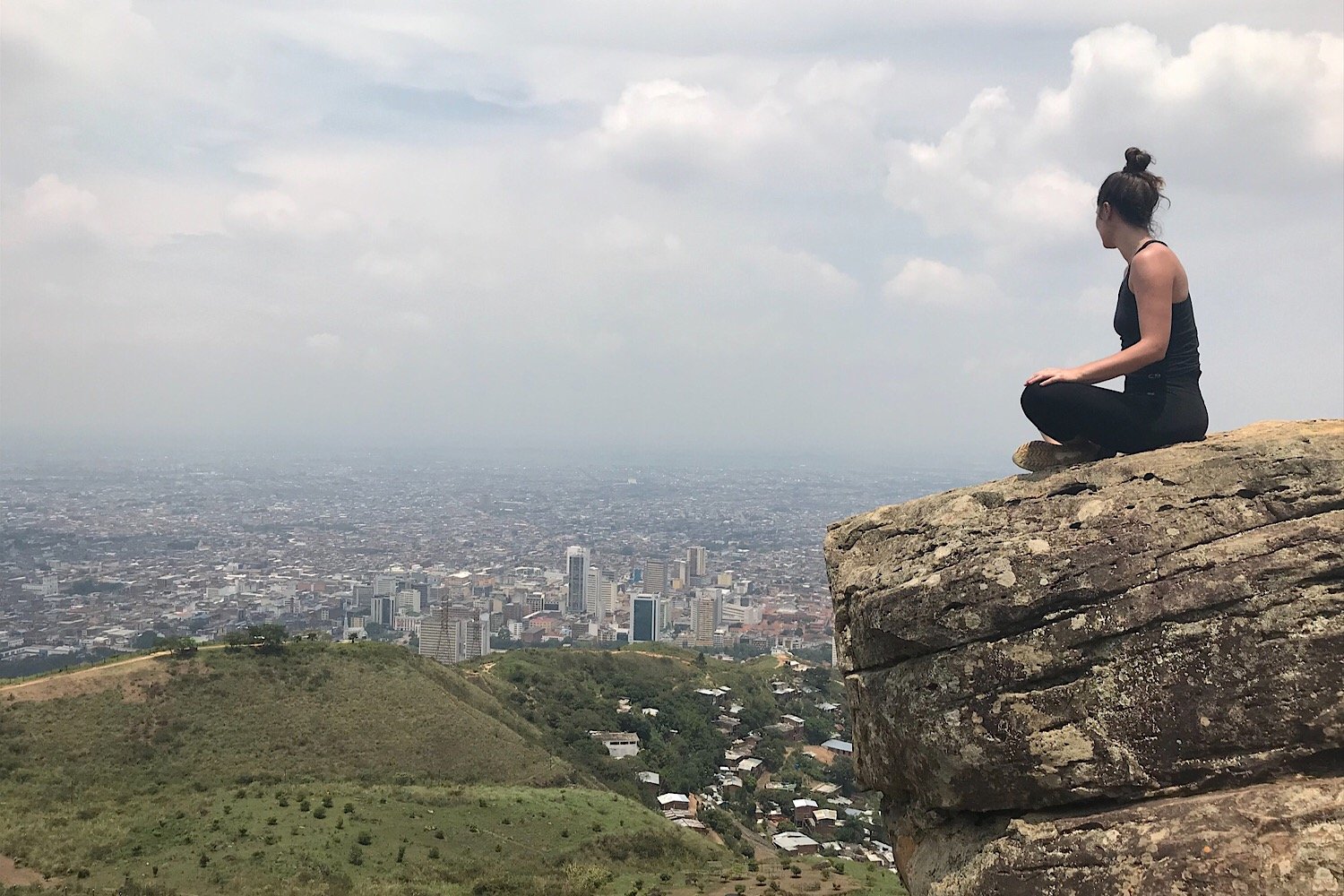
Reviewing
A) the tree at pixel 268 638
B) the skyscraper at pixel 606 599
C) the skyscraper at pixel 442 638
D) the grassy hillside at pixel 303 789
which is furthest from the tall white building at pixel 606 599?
the tree at pixel 268 638

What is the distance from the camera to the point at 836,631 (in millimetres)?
8289

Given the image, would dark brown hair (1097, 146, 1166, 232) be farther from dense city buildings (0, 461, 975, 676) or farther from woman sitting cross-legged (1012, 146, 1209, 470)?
dense city buildings (0, 461, 975, 676)

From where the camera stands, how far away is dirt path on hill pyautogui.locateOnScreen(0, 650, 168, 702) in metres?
35.6

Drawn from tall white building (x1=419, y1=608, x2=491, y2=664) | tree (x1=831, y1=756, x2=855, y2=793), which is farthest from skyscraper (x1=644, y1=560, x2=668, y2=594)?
tree (x1=831, y1=756, x2=855, y2=793)

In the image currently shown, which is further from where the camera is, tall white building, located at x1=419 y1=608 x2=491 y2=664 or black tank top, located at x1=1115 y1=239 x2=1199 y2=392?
tall white building, located at x1=419 y1=608 x2=491 y2=664

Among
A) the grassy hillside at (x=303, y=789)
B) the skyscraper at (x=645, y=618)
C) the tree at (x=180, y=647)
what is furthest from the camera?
the skyscraper at (x=645, y=618)

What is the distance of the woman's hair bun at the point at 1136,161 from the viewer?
7.31 metres

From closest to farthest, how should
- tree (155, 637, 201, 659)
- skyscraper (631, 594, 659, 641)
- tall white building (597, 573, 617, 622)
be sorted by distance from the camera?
1. tree (155, 637, 201, 659)
2. skyscraper (631, 594, 659, 641)
3. tall white building (597, 573, 617, 622)

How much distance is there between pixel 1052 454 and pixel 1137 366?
1072 millimetres

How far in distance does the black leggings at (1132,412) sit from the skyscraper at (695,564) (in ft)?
411

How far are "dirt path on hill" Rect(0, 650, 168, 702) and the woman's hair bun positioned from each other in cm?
4053

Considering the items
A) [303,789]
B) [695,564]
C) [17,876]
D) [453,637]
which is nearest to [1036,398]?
[17,876]

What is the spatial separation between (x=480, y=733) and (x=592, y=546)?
11590 centimetres

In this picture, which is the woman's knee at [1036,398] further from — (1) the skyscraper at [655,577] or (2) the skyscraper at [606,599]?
(1) the skyscraper at [655,577]
